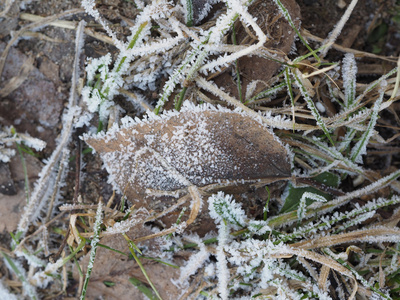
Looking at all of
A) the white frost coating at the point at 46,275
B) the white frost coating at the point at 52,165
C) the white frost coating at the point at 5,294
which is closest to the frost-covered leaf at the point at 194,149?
the white frost coating at the point at 52,165

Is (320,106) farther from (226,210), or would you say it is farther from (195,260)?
(195,260)

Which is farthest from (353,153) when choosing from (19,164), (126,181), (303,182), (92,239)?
(19,164)

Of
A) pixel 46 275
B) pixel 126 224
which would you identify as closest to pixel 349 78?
pixel 126 224

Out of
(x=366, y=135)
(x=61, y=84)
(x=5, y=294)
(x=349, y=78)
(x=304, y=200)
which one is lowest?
(x=5, y=294)

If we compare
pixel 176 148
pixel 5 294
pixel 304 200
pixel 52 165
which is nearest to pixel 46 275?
pixel 5 294

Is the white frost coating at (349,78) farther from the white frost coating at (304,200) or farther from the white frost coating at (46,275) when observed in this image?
the white frost coating at (46,275)

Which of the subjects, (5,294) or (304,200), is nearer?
(304,200)

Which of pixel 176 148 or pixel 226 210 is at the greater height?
pixel 176 148
